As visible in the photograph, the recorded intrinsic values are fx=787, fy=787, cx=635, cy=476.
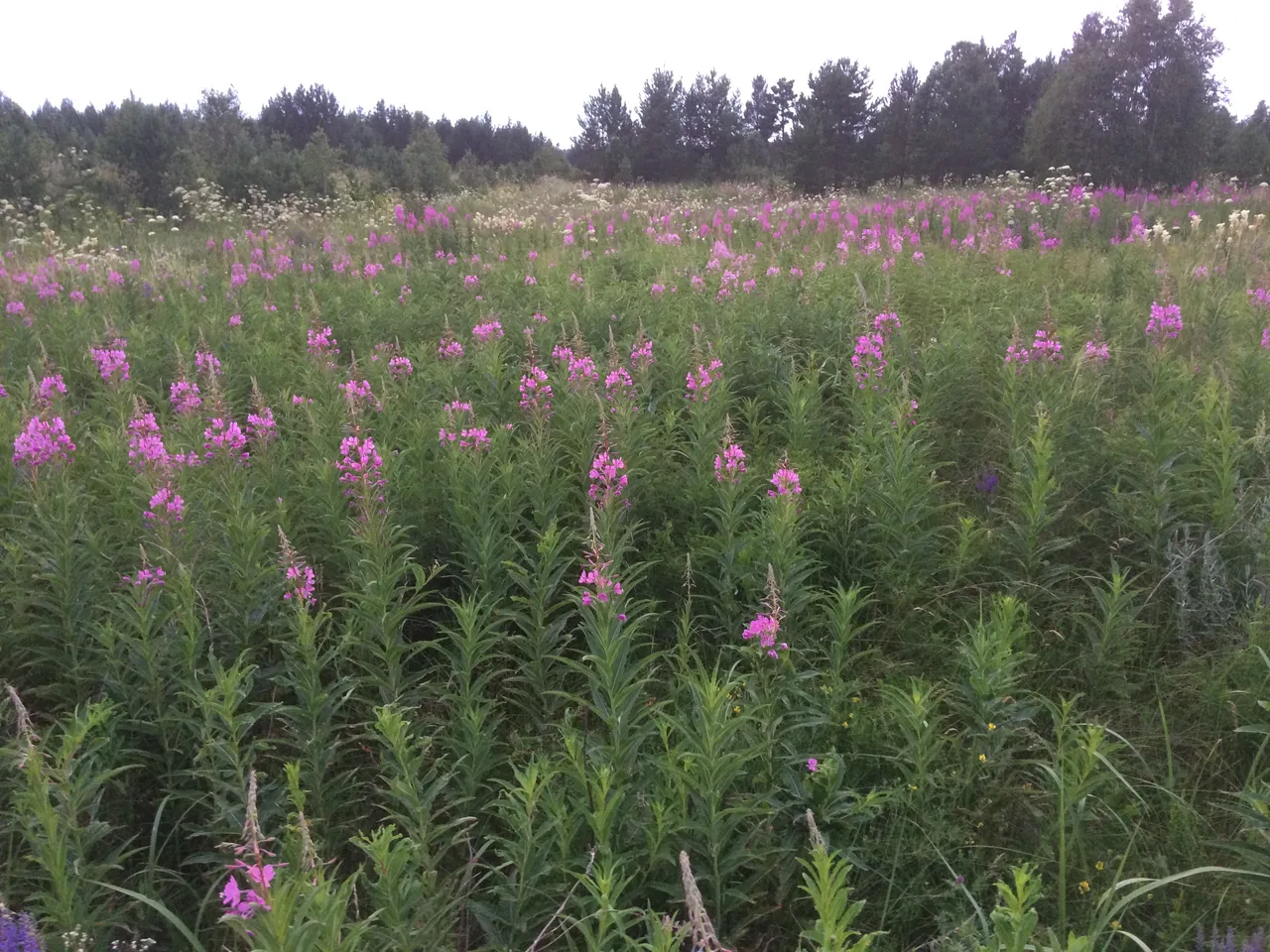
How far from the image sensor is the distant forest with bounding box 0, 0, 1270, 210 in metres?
19.7

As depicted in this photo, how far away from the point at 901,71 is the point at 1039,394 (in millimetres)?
42048

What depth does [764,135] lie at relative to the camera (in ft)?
171

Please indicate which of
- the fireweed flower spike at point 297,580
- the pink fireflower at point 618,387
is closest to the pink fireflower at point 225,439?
the fireweed flower spike at point 297,580

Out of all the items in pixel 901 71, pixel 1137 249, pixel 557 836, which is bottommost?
pixel 557 836

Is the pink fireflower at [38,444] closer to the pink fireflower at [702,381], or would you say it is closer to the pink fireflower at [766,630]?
the pink fireflower at [702,381]

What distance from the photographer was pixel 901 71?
39.6 meters

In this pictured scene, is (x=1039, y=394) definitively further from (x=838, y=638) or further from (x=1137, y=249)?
(x=1137, y=249)

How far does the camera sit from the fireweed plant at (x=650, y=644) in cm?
209

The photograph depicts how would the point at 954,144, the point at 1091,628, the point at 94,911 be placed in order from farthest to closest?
the point at 954,144
the point at 1091,628
the point at 94,911

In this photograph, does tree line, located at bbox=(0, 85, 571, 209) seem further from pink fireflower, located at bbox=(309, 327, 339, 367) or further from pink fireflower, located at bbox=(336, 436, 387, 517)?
pink fireflower, located at bbox=(336, 436, 387, 517)

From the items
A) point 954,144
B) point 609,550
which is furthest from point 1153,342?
point 954,144

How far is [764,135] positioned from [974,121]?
20079 millimetres

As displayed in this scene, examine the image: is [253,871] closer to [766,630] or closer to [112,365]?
[766,630]

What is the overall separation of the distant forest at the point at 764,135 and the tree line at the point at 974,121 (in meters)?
0.06
